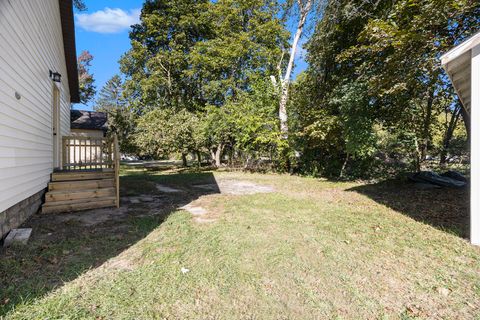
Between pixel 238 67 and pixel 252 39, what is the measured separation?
7.38ft

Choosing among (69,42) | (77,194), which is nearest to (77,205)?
(77,194)

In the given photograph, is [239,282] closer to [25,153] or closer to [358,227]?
[358,227]

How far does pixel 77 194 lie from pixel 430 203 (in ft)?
26.9

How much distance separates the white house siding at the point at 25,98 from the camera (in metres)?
3.51

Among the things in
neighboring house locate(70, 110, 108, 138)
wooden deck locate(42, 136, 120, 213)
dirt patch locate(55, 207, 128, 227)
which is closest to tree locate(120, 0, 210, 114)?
neighboring house locate(70, 110, 108, 138)

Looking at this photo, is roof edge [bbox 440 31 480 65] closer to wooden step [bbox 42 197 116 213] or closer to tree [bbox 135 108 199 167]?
wooden step [bbox 42 197 116 213]

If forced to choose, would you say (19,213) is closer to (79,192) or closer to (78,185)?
(79,192)

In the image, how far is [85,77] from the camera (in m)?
26.8

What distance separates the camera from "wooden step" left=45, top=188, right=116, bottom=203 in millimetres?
5156

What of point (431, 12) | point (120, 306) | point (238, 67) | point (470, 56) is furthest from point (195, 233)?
point (238, 67)

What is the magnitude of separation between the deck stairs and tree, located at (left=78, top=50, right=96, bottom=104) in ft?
82.7

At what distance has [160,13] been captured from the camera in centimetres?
1991

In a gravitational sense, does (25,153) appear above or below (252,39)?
below

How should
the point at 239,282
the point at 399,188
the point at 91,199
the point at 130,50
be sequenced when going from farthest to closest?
1. the point at 130,50
2. the point at 399,188
3. the point at 91,199
4. the point at 239,282
